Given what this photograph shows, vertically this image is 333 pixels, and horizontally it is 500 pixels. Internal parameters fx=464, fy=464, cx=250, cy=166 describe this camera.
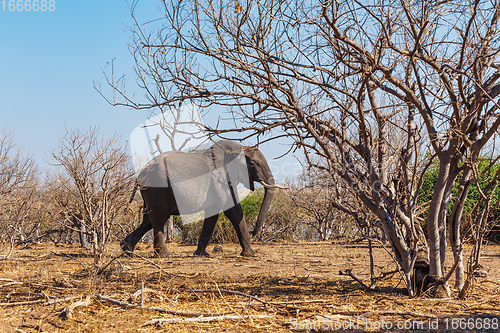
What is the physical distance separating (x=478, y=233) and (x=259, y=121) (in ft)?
8.67

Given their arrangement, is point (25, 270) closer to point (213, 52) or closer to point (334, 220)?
point (213, 52)

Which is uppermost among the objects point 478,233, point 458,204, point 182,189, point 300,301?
point 182,189

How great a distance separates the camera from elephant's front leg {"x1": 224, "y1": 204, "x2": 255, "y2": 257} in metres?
10.1

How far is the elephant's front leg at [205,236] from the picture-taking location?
1023 cm

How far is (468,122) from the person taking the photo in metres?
4.57

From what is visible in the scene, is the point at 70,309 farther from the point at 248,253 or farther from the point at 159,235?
the point at 248,253

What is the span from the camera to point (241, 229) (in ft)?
34.1

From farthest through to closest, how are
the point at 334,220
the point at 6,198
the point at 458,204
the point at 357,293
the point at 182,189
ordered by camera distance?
the point at 334,220, the point at 6,198, the point at 182,189, the point at 357,293, the point at 458,204

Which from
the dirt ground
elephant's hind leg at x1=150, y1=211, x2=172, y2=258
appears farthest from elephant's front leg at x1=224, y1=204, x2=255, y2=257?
the dirt ground

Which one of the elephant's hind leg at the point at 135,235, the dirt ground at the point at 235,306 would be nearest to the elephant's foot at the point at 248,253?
the elephant's hind leg at the point at 135,235

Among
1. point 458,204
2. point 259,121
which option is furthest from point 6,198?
point 458,204

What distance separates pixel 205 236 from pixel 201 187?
124 centimetres

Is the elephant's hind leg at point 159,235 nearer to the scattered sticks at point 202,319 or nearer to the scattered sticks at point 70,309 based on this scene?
the scattered sticks at point 70,309

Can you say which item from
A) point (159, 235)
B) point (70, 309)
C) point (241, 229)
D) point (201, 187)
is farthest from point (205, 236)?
point (70, 309)
